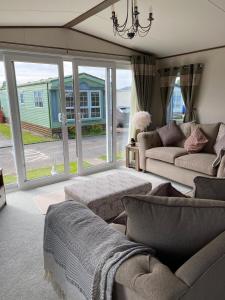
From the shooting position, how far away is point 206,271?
87 cm

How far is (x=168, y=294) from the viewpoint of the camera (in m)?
0.77

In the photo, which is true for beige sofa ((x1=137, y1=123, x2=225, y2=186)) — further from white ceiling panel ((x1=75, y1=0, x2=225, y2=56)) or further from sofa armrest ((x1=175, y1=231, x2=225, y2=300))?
sofa armrest ((x1=175, y1=231, x2=225, y2=300))

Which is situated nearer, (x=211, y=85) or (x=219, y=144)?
(x=219, y=144)

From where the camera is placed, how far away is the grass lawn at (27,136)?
3.40m

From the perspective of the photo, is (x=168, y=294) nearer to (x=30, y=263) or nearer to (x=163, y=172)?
(x=30, y=263)

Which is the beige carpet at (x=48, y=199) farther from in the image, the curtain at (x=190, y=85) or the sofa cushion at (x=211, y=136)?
the curtain at (x=190, y=85)

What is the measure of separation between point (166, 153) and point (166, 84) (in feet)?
5.34

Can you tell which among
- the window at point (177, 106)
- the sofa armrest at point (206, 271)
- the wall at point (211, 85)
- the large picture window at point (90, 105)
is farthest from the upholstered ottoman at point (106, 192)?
the window at point (177, 106)

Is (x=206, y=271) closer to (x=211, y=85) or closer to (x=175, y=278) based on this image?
(x=175, y=278)

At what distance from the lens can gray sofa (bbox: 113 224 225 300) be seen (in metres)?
0.80

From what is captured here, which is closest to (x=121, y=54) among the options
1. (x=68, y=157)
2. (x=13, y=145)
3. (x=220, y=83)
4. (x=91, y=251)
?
(x=220, y=83)

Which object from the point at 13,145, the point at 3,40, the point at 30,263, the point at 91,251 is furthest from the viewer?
the point at 13,145

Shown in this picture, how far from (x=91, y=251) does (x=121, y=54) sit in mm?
3853

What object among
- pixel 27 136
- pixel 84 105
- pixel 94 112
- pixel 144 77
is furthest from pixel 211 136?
pixel 27 136
